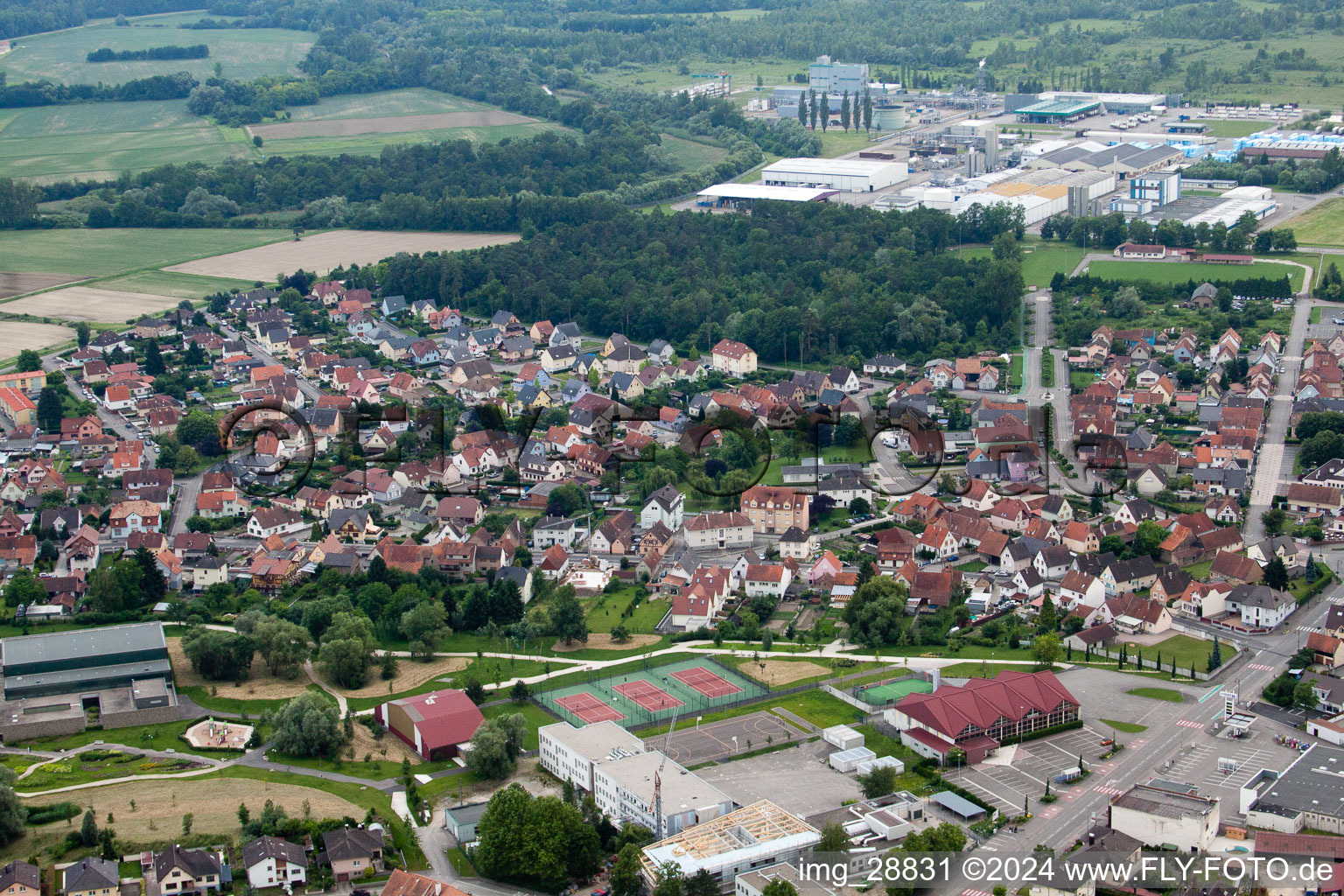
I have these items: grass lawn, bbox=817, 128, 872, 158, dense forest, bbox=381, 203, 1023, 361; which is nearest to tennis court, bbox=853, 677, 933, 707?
dense forest, bbox=381, 203, 1023, 361

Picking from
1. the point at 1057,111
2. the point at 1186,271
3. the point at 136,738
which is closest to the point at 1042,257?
the point at 1186,271

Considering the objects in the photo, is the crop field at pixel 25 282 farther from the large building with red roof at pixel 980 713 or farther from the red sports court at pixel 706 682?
the large building with red roof at pixel 980 713

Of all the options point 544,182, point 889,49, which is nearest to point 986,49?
point 889,49

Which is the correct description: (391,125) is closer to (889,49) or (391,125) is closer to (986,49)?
(889,49)

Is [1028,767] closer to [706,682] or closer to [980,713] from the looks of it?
[980,713]

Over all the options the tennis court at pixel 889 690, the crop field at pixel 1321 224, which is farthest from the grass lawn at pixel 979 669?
the crop field at pixel 1321 224

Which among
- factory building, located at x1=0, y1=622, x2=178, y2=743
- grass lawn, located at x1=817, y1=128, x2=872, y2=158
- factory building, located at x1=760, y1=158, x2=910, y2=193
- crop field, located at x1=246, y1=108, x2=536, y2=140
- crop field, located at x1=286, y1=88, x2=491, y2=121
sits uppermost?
crop field, located at x1=286, y1=88, x2=491, y2=121

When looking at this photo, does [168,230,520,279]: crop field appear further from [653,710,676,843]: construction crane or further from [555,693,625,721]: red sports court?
[653,710,676,843]: construction crane
